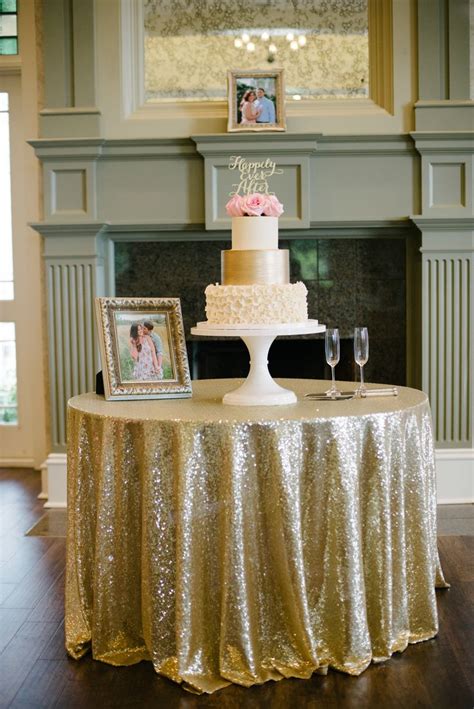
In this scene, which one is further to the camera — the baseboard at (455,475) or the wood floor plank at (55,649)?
the baseboard at (455,475)

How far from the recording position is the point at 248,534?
275cm

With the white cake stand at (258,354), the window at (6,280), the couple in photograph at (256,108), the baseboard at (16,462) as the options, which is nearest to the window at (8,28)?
the window at (6,280)

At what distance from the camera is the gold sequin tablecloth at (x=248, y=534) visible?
2732mm

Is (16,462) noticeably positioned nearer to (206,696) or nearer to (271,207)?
(271,207)

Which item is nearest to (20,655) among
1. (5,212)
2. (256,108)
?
(256,108)

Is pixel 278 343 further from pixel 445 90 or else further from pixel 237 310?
pixel 237 310

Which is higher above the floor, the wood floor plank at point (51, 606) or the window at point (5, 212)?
the window at point (5, 212)

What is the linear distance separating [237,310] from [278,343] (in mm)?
2251

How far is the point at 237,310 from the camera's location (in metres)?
3.05

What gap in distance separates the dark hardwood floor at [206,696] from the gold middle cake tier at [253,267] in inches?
48.2

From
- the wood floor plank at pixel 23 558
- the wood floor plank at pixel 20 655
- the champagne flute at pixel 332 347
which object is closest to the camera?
the wood floor plank at pixel 20 655

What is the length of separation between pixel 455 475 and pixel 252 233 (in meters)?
2.50

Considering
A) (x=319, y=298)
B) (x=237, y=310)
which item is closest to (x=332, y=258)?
(x=319, y=298)

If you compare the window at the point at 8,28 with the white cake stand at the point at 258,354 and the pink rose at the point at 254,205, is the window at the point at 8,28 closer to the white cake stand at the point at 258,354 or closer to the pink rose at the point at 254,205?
the pink rose at the point at 254,205
